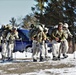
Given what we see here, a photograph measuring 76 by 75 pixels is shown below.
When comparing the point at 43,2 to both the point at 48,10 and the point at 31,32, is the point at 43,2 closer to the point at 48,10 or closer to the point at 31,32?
the point at 48,10

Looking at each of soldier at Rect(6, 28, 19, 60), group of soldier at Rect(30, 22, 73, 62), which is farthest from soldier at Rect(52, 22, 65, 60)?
soldier at Rect(6, 28, 19, 60)

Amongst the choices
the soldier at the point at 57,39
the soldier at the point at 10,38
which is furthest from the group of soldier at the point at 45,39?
the soldier at the point at 10,38

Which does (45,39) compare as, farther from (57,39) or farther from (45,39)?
(57,39)

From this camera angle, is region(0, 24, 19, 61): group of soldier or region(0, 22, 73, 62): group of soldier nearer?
region(0, 22, 73, 62): group of soldier

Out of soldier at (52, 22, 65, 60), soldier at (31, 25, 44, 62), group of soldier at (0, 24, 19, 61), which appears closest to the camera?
soldier at (31, 25, 44, 62)

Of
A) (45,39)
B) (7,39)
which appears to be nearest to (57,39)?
(45,39)

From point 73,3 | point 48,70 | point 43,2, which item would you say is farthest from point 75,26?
point 48,70

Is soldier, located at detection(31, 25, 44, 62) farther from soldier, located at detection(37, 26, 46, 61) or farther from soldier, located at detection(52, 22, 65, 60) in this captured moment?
soldier, located at detection(52, 22, 65, 60)

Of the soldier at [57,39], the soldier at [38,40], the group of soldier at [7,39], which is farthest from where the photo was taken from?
the group of soldier at [7,39]

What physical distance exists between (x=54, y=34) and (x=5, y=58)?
273 cm

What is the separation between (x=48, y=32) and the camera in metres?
16.0

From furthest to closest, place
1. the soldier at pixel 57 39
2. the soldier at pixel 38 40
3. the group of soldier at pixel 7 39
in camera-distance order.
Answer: the group of soldier at pixel 7 39, the soldier at pixel 57 39, the soldier at pixel 38 40

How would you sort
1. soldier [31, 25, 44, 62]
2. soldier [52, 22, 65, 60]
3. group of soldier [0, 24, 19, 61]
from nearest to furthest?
1. soldier [31, 25, 44, 62]
2. soldier [52, 22, 65, 60]
3. group of soldier [0, 24, 19, 61]

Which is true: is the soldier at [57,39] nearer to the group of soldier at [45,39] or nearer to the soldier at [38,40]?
the group of soldier at [45,39]
